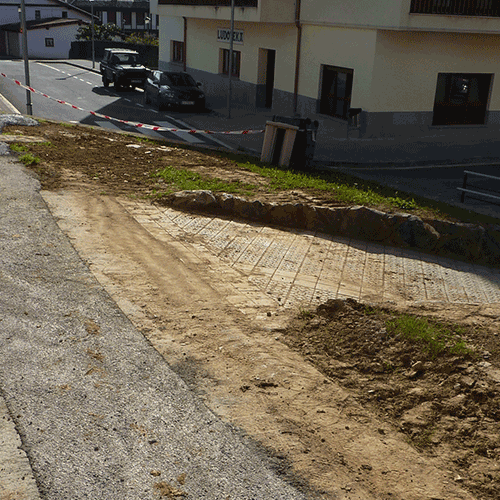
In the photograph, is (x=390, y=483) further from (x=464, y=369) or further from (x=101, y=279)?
(x=101, y=279)

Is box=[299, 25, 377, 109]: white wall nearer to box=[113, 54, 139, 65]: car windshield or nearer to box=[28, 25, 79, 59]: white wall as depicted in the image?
box=[113, 54, 139, 65]: car windshield

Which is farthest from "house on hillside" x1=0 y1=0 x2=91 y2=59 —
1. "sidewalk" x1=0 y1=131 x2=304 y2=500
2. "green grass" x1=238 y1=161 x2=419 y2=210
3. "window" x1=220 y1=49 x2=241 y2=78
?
"sidewalk" x1=0 y1=131 x2=304 y2=500

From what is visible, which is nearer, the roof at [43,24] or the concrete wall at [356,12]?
the concrete wall at [356,12]

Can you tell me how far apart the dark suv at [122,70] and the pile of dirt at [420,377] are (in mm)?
25166

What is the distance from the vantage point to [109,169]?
499 inches

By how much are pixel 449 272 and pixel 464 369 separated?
404cm

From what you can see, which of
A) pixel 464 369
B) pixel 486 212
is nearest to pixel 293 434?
pixel 464 369

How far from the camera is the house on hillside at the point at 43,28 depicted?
184ft

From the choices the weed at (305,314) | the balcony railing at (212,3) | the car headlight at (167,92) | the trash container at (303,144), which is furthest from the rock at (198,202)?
the balcony railing at (212,3)

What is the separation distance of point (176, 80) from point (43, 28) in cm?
3570

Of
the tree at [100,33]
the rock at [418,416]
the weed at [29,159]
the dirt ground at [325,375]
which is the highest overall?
the tree at [100,33]

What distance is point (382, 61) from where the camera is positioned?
2003 centimetres

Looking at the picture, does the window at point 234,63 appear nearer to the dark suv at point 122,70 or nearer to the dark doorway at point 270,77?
the dark doorway at point 270,77

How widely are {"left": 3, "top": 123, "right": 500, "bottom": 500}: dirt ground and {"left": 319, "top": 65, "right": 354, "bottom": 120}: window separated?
1428 cm
